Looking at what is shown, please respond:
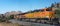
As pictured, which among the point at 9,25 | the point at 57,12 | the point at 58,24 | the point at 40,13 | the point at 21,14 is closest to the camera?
the point at 58,24

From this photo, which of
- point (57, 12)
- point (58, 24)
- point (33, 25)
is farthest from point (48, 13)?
point (58, 24)

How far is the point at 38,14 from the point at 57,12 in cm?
197

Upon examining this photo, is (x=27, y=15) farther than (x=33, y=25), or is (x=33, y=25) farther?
(x=27, y=15)

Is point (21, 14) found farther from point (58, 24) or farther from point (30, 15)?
point (58, 24)

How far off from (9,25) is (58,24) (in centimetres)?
368

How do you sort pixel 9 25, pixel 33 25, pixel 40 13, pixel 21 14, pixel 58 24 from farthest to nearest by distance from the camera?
pixel 21 14 < pixel 40 13 < pixel 9 25 < pixel 33 25 < pixel 58 24

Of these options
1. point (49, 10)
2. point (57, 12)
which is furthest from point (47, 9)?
point (57, 12)

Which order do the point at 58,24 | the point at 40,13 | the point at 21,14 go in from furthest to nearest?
the point at 21,14
the point at 40,13
the point at 58,24

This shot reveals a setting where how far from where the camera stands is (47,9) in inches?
407

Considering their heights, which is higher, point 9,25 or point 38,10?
point 38,10

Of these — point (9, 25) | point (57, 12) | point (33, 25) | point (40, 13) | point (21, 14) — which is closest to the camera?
point (33, 25)

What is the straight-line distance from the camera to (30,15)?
10.7 meters

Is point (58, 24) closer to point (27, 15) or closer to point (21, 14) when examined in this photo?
point (27, 15)

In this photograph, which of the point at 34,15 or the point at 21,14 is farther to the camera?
the point at 21,14
